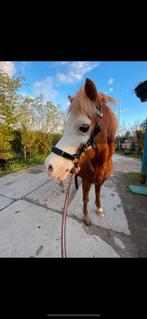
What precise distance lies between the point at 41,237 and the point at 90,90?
1.88 meters

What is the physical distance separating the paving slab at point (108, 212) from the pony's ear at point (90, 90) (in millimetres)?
1872

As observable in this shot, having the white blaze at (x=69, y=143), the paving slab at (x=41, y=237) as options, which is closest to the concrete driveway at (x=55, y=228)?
the paving slab at (x=41, y=237)

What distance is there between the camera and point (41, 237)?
169 centimetres

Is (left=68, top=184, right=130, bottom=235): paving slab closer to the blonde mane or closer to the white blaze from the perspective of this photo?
the white blaze

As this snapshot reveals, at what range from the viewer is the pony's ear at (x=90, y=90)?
3.19ft

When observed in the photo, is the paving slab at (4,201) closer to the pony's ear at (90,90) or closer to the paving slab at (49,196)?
the paving slab at (49,196)

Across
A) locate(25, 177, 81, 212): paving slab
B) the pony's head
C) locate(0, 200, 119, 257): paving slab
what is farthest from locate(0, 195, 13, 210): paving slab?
the pony's head

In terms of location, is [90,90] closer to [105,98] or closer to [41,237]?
[105,98]

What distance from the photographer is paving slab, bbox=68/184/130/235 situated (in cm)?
200
